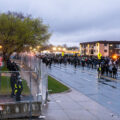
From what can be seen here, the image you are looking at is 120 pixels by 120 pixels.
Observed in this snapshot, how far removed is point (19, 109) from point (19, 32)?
763 inches

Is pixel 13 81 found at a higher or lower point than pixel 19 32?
lower

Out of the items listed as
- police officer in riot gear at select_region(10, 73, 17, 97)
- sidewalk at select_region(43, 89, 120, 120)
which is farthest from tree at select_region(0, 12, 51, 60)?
police officer in riot gear at select_region(10, 73, 17, 97)

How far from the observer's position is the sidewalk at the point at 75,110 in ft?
28.1

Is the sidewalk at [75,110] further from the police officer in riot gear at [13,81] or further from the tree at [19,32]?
the tree at [19,32]

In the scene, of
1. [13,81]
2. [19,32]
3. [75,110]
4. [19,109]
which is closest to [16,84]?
[13,81]

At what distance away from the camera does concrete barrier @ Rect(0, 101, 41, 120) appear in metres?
7.93

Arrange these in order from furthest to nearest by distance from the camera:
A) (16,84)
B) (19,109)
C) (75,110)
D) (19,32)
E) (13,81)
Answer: (19,32)
(75,110)
(13,81)
(16,84)
(19,109)

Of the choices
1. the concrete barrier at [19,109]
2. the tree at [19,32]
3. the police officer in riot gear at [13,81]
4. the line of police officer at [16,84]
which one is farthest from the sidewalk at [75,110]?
the tree at [19,32]

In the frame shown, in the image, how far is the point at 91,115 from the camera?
884cm

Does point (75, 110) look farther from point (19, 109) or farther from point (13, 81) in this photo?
point (13, 81)

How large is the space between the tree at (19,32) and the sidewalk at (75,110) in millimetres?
16094

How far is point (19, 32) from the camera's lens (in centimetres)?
2636

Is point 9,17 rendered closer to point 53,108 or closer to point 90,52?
point 53,108

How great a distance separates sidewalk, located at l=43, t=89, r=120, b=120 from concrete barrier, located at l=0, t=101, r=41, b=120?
0.59 metres
